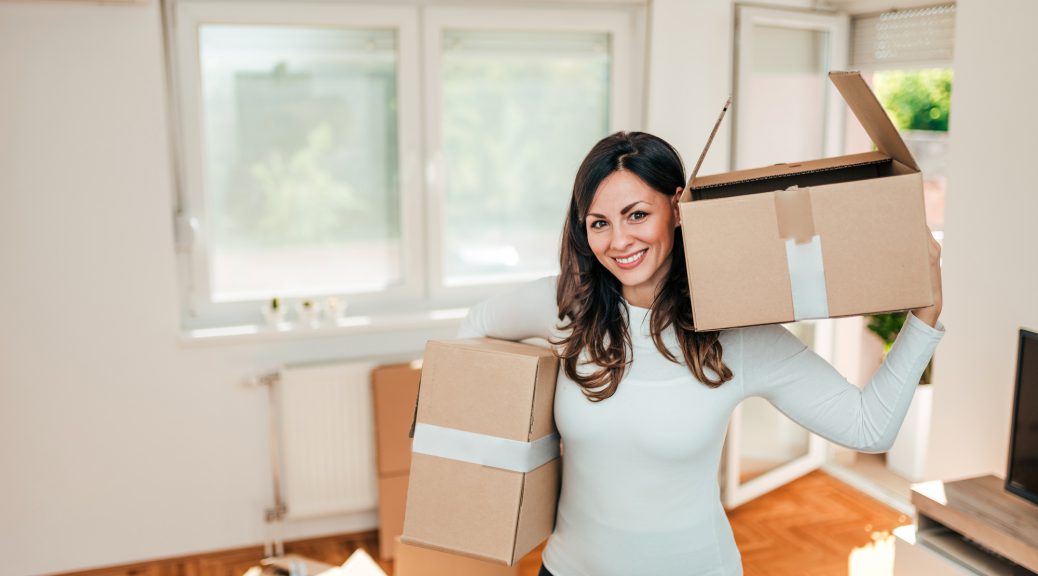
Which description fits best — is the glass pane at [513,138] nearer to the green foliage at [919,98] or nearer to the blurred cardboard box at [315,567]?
the blurred cardboard box at [315,567]

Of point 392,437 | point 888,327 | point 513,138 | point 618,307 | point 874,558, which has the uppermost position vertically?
point 513,138

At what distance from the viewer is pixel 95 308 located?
2848mm

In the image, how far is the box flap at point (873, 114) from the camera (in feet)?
4.13

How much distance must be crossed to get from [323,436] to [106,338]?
2.56 ft

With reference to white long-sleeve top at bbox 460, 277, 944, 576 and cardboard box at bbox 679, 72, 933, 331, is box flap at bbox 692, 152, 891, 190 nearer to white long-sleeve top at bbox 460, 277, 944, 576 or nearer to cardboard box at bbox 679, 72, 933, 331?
cardboard box at bbox 679, 72, 933, 331

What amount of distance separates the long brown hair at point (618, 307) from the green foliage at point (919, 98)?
6276mm

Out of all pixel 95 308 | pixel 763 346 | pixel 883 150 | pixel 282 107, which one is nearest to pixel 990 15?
pixel 883 150

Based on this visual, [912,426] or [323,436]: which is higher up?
[323,436]

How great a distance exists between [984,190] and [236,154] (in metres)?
2.36

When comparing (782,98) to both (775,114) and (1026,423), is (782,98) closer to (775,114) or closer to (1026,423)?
(775,114)

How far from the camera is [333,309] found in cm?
311

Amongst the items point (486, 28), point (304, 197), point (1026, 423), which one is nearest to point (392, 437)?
point (304, 197)

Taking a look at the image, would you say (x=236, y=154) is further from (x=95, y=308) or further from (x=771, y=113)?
(x=771, y=113)

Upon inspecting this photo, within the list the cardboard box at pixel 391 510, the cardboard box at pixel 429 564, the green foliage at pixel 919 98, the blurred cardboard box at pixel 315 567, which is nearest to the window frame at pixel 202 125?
the cardboard box at pixel 391 510
